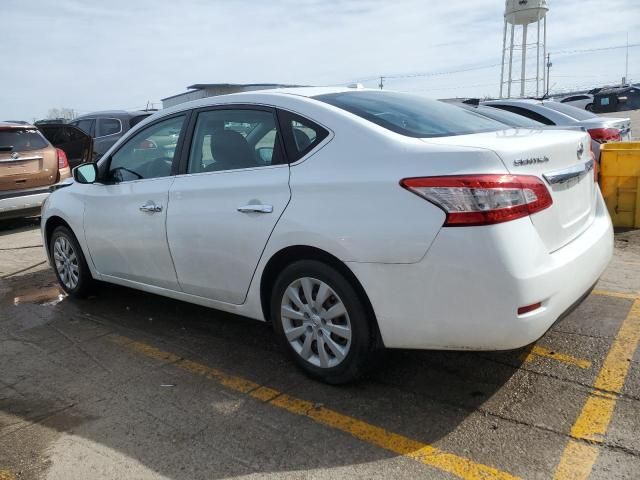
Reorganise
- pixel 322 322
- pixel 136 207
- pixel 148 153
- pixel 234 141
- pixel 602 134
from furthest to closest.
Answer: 1. pixel 602 134
2. pixel 148 153
3. pixel 136 207
4. pixel 234 141
5. pixel 322 322

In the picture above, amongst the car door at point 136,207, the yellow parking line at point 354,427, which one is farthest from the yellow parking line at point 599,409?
the car door at point 136,207

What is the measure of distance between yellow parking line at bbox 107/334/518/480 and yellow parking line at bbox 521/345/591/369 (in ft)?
3.59

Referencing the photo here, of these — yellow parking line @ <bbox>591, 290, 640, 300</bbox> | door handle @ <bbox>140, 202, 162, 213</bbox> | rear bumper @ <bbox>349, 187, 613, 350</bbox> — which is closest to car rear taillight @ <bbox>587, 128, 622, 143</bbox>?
yellow parking line @ <bbox>591, 290, 640, 300</bbox>

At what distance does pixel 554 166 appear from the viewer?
9.39ft

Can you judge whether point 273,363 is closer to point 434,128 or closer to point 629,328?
point 434,128

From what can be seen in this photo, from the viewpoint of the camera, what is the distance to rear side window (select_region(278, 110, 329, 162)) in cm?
317

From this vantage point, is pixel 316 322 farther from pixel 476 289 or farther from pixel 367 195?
pixel 476 289

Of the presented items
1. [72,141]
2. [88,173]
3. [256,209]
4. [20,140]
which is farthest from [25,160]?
[256,209]

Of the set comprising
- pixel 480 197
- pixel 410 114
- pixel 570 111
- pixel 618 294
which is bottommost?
pixel 618 294

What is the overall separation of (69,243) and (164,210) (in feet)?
5.56

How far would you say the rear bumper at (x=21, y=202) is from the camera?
838 cm

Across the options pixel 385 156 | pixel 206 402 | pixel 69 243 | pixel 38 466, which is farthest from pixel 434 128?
pixel 69 243

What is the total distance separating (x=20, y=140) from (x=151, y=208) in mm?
6126

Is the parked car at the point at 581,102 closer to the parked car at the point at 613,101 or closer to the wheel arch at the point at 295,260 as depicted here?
the parked car at the point at 613,101
